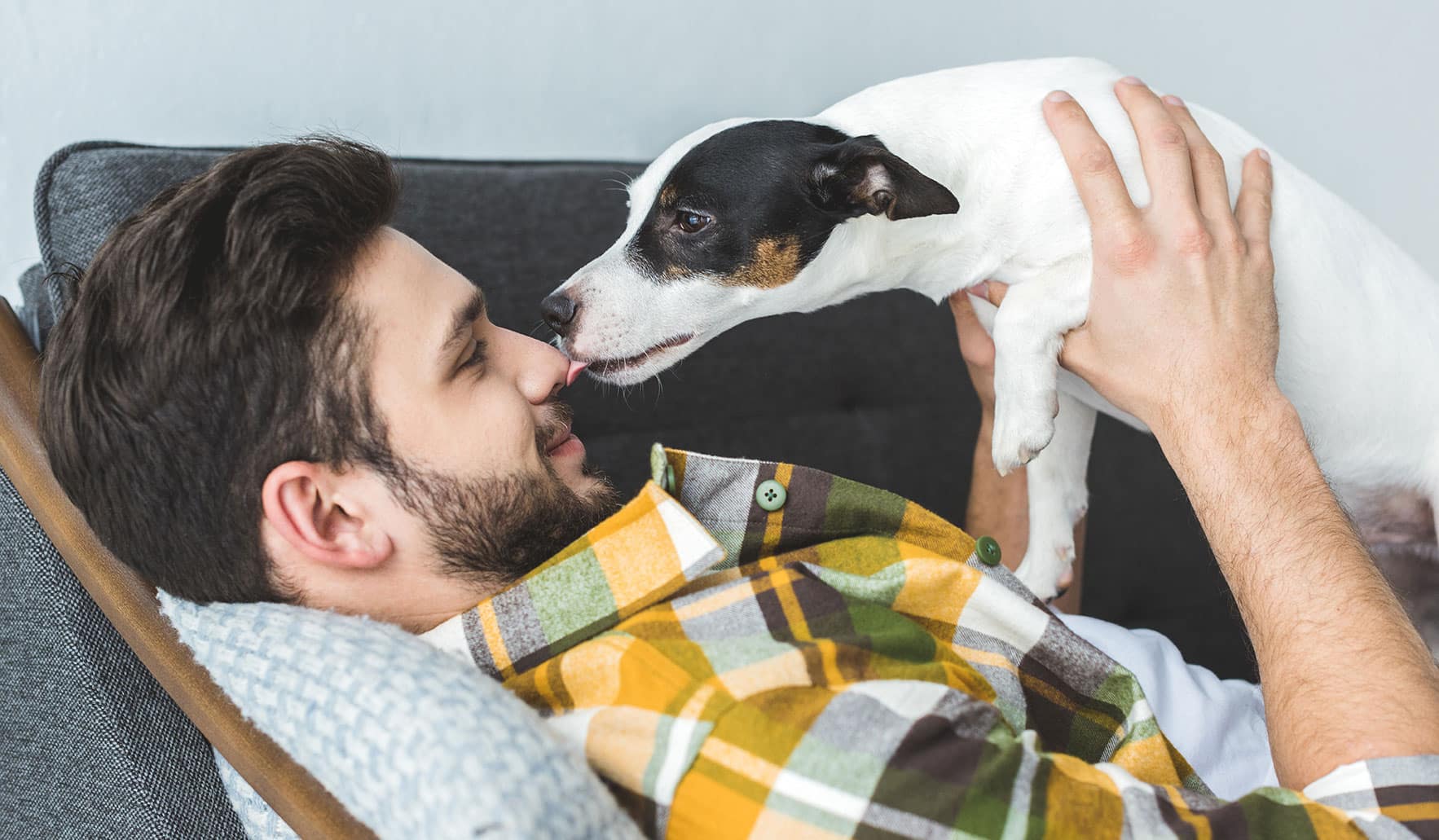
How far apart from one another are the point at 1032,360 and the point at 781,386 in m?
0.69

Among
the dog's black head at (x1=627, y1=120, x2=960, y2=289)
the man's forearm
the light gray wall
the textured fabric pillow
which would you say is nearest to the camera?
the textured fabric pillow

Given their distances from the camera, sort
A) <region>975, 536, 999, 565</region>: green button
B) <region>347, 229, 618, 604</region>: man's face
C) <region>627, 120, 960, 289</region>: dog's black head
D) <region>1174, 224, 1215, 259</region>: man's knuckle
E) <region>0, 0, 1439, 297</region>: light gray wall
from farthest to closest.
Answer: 1. <region>0, 0, 1439, 297</region>: light gray wall
2. <region>627, 120, 960, 289</region>: dog's black head
3. <region>1174, 224, 1215, 259</region>: man's knuckle
4. <region>975, 536, 999, 565</region>: green button
5. <region>347, 229, 618, 604</region>: man's face

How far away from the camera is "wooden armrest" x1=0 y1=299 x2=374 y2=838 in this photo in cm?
90

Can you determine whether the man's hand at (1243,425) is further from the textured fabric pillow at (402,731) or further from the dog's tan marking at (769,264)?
the textured fabric pillow at (402,731)

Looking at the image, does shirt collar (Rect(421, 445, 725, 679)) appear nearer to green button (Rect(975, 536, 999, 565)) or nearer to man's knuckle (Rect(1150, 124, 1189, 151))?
green button (Rect(975, 536, 999, 565))

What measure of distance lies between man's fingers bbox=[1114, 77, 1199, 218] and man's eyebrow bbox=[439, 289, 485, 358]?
0.78 metres

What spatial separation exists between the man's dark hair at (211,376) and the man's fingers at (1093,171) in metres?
0.81

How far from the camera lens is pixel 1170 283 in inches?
47.7

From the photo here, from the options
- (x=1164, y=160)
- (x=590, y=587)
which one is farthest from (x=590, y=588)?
(x=1164, y=160)

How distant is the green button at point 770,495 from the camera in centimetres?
106

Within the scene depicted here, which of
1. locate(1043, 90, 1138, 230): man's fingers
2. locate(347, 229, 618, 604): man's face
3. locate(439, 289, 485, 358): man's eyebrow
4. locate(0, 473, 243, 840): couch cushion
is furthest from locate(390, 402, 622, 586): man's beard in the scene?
locate(1043, 90, 1138, 230): man's fingers

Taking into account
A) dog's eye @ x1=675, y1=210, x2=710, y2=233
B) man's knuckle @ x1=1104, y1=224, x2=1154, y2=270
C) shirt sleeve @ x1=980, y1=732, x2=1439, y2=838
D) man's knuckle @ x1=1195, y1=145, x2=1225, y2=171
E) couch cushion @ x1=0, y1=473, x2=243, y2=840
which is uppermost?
man's knuckle @ x1=1195, y1=145, x2=1225, y2=171

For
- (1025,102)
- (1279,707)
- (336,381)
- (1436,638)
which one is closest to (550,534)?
(336,381)

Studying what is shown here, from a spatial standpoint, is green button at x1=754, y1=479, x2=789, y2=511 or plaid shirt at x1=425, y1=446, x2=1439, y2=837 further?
green button at x1=754, y1=479, x2=789, y2=511
